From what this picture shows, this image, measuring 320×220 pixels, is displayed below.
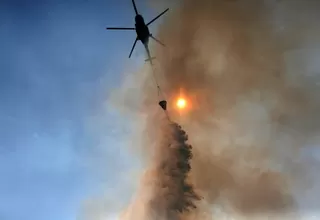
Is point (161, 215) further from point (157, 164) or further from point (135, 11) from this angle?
point (135, 11)

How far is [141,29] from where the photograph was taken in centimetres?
2688

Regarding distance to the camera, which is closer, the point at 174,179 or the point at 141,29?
the point at 141,29

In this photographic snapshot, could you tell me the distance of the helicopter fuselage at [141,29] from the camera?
2662 cm

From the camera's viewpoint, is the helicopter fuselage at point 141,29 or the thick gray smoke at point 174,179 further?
the thick gray smoke at point 174,179

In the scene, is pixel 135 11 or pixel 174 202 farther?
pixel 174 202

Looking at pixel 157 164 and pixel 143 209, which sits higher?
pixel 157 164

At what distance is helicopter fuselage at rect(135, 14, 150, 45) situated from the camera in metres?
26.6

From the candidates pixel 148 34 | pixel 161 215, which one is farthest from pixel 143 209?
pixel 148 34

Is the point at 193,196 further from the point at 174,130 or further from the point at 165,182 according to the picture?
the point at 174,130

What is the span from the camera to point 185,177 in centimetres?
4166

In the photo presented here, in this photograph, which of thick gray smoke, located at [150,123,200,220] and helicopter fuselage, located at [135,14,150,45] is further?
thick gray smoke, located at [150,123,200,220]

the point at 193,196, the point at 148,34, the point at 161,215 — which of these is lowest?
the point at 161,215

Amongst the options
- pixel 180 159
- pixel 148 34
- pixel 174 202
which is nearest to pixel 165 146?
pixel 180 159

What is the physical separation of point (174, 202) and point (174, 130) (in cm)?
877
